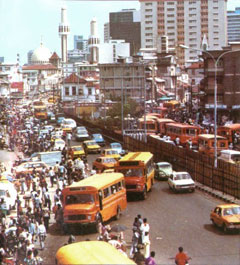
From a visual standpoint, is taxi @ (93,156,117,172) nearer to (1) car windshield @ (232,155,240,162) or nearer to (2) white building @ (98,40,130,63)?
(1) car windshield @ (232,155,240,162)

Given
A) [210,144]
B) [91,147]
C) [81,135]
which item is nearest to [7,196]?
[91,147]

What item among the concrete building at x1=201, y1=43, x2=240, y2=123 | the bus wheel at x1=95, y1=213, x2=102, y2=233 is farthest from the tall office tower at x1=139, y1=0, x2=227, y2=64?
the bus wheel at x1=95, y1=213, x2=102, y2=233

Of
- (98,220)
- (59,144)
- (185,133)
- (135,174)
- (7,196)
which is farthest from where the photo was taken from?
(185,133)

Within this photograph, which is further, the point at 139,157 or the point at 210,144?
the point at 210,144

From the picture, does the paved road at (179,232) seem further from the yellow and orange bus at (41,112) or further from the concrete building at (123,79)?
the concrete building at (123,79)

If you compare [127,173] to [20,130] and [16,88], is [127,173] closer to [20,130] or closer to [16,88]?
[20,130]

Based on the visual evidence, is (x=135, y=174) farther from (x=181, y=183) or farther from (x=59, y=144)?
(x=59, y=144)

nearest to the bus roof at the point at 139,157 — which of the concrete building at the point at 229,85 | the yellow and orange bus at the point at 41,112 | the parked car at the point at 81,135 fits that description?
the parked car at the point at 81,135
